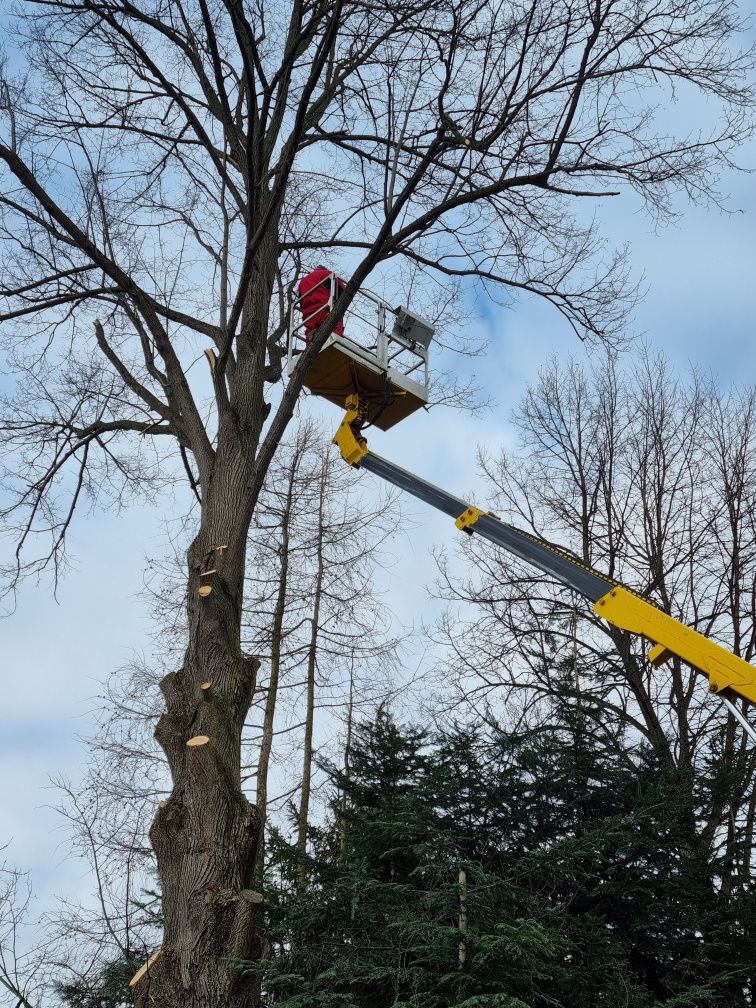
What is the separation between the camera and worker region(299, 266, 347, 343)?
8.16m

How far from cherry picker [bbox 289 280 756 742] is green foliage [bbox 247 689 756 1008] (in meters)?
0.71

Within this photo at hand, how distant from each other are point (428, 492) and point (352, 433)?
0.92 meters

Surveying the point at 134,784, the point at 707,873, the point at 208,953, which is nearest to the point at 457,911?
the point at 208,953

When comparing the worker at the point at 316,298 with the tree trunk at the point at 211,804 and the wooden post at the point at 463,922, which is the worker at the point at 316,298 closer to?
the tree trunk at the point at 211,804

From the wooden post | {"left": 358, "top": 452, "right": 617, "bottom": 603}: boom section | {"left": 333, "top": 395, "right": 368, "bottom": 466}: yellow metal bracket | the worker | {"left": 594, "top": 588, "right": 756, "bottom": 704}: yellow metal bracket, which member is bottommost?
the wooden post

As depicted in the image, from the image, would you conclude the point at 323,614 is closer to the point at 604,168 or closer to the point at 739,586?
the point at 739,586


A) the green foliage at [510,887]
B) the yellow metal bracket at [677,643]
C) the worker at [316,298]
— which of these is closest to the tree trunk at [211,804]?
the green foliage at [510,887]

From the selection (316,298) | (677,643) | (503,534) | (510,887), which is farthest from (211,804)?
(316,298)

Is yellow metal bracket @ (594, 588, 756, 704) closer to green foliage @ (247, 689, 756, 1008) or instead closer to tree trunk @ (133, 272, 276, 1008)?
green foliage @ (247, 689, 756, 1008)

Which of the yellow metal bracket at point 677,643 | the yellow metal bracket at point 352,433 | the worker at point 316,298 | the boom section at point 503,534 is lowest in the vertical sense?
the yellow metal bracket at point 677,643

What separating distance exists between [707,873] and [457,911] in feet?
6.19

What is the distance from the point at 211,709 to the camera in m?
6.00

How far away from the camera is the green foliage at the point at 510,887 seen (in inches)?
202

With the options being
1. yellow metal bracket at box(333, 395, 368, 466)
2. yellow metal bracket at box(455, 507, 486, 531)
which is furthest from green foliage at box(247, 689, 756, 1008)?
yellow metal bracket at box(333, 395, 368, 466)
